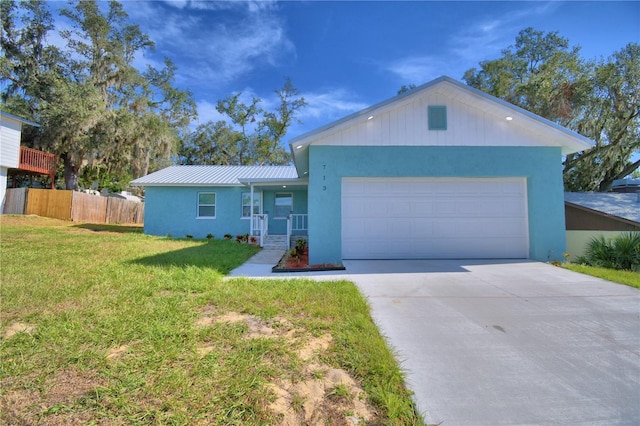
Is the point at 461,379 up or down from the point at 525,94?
down

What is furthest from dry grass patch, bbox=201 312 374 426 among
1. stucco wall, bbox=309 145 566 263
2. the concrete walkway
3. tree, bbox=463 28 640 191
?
tree, bbox=463 28 640 191

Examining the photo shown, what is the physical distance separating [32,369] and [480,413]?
383 cm

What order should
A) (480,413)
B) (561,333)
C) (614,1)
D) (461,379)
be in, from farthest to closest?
(614,1), (561,333), (461,379), (480,413)

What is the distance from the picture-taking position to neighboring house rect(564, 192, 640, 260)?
37.8 ft

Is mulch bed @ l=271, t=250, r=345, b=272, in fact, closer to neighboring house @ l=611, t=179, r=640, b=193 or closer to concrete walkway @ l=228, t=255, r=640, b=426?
concrete walkway @ l=228, t=255, r=640, b=426

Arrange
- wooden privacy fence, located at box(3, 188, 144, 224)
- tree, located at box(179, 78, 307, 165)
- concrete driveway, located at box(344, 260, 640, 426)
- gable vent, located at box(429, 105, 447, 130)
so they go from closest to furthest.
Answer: concrete driveway, located at box(344, 260, 640, 426)
gable vent, located at box(429, 105, 447, 130)
wooden privacy fence, located at box(3, 188, 144, 224)
tree, located at box(179, 78, 307, 165)

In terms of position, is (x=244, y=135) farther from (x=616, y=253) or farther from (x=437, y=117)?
(x=616, y=253)

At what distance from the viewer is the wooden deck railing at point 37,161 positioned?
18.1 metres

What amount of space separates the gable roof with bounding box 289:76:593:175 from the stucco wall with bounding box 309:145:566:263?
12.7 inches

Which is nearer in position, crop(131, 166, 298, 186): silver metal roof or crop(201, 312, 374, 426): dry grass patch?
crop(201, 312, 374, 426): dry grass patch

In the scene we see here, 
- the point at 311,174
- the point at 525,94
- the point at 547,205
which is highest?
the point at 525,94

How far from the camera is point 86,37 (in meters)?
21.3

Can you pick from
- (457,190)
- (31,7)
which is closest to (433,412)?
(457,190)

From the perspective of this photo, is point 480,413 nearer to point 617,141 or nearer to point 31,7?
point 617,141
